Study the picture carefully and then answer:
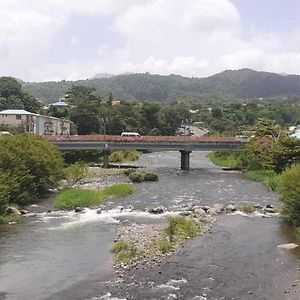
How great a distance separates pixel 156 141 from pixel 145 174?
1613 centimetres

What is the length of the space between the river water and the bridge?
106 ft

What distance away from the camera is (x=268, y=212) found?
38625mm

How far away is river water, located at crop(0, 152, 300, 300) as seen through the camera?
21.0m

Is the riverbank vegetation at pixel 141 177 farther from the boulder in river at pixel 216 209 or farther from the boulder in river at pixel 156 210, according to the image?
the boulder in river at pixel 216 209

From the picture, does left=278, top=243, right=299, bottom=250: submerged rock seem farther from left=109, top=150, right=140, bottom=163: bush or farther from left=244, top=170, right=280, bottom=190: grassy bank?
left=109, top=150, right=140, bottom=163: bush

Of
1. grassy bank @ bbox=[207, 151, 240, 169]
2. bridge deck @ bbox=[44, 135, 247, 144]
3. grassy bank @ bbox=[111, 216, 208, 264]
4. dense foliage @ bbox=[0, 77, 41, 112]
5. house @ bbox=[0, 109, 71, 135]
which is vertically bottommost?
grassy bank @ bbox=[207, 151, 240, 169]

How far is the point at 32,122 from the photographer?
90.9 meters

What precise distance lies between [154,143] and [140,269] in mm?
51965

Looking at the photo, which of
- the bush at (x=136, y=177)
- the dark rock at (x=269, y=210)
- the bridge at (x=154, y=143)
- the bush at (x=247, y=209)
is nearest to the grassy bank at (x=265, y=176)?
the bridge at (x=154, y=143)

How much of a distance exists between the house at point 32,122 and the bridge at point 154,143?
60.7 feet

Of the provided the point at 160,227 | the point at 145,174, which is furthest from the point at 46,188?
the point at 160,227

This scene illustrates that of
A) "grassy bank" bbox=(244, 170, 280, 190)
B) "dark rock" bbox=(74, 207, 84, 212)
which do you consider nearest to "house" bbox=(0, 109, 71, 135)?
"grassy bank" bbox=(244, 170, 280, 190)

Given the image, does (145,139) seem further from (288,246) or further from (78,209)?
(288,246)

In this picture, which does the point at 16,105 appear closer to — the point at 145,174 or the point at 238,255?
the point at 145,174
